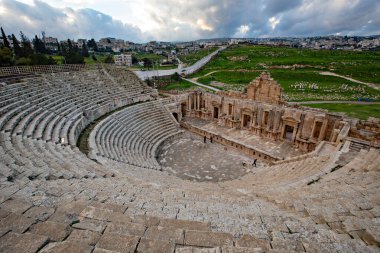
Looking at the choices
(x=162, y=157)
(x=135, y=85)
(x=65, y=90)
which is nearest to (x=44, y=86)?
(x=65, y=90)

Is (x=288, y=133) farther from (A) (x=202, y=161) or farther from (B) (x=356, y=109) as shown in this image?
(B) (x=356, y=109)

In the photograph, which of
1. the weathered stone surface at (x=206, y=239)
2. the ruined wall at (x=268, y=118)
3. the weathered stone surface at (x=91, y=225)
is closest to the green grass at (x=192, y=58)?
the ruined wall at (x=268, y=118)

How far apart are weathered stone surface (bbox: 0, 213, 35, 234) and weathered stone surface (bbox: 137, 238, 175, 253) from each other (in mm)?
1790

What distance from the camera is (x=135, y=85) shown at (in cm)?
2734

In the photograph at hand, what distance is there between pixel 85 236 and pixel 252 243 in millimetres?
2598

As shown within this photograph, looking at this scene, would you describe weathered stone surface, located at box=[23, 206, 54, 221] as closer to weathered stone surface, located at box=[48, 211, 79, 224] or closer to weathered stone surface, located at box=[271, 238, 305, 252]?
weathered stone surface, located at box=[48, 211, 79, 224]

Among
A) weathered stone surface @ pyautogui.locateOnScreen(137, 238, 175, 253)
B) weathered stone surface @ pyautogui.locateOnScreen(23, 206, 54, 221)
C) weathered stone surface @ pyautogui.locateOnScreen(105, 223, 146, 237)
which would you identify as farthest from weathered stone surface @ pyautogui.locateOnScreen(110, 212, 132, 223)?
weathered stone surface @ pyautogui.locateOnScreen(23, 206, 54, 221)

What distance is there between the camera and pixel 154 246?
3117 mm

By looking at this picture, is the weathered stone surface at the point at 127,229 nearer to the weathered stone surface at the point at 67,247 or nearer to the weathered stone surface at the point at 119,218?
the weathered stone surface at the point at 119,218

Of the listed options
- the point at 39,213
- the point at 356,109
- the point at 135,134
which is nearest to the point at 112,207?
the point at 39,213

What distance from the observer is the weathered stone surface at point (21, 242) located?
2.74 meters

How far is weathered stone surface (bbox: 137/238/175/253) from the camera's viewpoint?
304 centimetres

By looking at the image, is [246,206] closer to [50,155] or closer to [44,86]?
[50,155]

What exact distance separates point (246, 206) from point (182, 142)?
15443 millimetres
